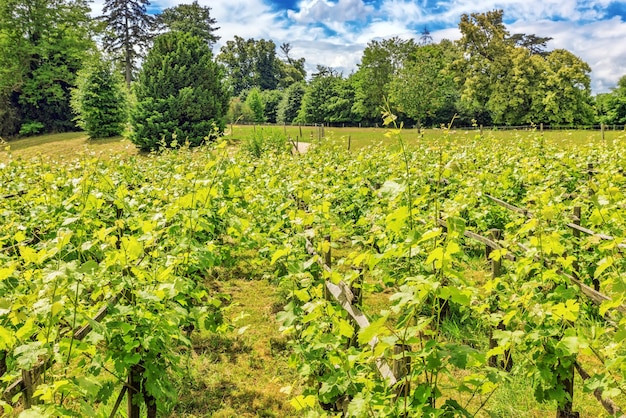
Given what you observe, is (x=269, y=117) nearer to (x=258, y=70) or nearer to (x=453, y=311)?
(x=258, y=70)

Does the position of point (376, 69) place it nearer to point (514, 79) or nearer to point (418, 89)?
point (418, 89)

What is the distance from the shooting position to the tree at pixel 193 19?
51.5 meters

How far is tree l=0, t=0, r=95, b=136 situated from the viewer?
3616cm

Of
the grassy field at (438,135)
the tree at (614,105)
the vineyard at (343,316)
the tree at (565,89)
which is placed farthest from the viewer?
the tree at (614,105)

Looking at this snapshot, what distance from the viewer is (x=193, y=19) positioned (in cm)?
5356

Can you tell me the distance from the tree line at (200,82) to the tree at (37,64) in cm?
9

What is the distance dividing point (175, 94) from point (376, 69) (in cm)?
2862

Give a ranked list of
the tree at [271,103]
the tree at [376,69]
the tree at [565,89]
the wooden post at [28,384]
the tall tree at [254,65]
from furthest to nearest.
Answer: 1. the tall tree at [254,65]
2. the tree at [271,103]
3. the tree at [376,69]
4. the tree at [565,89]
5. the wooden post at [28,384]

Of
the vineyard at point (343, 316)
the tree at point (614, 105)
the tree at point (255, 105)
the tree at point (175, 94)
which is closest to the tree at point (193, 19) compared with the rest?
the tree at point (255, 105)

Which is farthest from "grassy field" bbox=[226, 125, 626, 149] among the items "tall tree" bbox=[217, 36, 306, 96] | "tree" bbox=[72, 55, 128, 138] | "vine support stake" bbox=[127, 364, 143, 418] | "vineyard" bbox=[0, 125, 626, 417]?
"tall tree" bbox=[217, 36, 306, 96]

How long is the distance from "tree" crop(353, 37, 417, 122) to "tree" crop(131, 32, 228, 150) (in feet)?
81.8

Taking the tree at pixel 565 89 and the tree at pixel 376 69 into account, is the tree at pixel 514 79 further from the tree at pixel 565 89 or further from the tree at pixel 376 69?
the tree at pixel 376 69

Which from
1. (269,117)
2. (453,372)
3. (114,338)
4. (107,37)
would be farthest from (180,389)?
(269,117)

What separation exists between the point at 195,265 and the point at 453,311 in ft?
9.65
